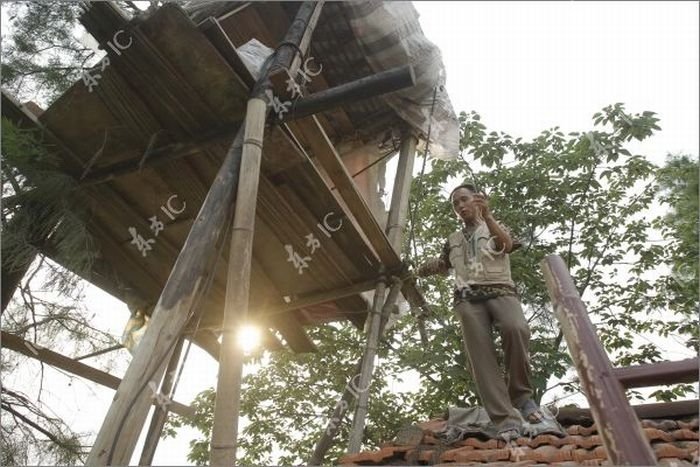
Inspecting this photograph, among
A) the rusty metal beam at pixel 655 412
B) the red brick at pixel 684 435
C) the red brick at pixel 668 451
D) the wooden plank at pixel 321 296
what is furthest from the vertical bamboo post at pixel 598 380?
the wooden plank at pixel 321 296

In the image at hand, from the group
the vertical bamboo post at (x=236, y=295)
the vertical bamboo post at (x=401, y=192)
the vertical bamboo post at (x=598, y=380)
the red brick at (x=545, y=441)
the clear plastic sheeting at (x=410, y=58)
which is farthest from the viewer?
the vertical bamboo post at (x=401, y=192)

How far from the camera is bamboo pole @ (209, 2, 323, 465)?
2.44 metres

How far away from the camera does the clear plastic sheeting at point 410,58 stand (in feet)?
17.6

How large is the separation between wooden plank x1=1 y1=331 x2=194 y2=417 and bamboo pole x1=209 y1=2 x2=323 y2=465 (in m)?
2.03

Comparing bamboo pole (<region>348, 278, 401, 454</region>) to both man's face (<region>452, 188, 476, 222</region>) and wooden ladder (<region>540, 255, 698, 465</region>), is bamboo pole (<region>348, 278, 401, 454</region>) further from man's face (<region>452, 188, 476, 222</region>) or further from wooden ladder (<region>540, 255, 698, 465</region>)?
wooden ladder (<region>540, 255, 698, 465</region>)

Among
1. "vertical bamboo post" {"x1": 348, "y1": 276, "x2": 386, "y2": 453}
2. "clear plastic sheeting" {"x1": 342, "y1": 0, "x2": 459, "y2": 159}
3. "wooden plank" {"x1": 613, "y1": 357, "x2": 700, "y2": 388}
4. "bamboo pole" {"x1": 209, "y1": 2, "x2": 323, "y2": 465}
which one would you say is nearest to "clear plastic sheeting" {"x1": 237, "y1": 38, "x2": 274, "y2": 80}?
"bamboo pole" {"x1": 209, "y1": 2, "x2": 323, "y2": 465}

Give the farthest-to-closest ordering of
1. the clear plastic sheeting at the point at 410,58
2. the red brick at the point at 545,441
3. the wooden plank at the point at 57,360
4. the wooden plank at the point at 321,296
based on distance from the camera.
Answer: the clear plastic sheeting at the point at 410,58 → the wooden plank at the point at 321,296 → the wooden plank at the point at 57,360 → the red brick at the point at 545,441

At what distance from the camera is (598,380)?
159 cm

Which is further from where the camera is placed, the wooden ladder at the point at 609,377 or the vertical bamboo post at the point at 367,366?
the vertical bamboo post at the point at 367,366

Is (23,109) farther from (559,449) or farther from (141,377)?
(559,449)

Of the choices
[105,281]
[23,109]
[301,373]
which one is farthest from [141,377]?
[301,373]

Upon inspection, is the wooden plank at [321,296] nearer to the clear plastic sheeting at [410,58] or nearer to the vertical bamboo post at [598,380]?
the clear plastic sheeting at [410,58]

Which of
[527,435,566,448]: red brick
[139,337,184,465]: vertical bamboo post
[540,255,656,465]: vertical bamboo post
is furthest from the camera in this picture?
[139,337,184,465]: vertical bamboo post

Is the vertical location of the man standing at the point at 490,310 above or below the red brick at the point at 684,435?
above
